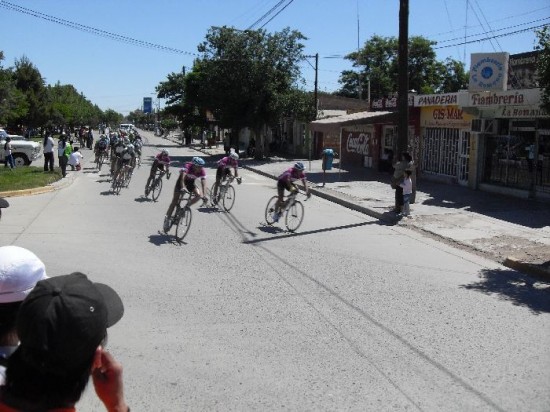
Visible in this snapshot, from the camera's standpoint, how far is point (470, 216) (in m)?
16.3

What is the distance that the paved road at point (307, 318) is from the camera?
4969 mm

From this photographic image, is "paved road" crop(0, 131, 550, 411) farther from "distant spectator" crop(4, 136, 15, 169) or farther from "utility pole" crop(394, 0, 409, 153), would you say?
"distant spectator" crop(4, 136, 15, 169)

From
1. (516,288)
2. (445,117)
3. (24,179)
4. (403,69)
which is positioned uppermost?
(403,69)

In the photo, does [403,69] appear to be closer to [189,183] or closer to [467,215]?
[467,215]

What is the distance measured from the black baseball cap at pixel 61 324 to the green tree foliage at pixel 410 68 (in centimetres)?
6718

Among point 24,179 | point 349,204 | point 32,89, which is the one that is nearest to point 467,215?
point 349,204

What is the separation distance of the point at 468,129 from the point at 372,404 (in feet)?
65.2

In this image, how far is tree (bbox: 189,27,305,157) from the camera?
39.8 metres

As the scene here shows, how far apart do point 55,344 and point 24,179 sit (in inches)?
834

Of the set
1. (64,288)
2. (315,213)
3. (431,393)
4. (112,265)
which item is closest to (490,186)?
(315,213)

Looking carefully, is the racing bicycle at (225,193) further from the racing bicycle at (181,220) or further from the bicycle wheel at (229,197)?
the racing bicycle at (181,220)

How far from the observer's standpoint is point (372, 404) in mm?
4738

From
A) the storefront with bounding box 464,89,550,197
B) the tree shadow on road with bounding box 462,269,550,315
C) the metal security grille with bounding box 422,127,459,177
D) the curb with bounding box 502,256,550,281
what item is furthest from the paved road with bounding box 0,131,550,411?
the metal security grille with bounding box 422,127,459,177

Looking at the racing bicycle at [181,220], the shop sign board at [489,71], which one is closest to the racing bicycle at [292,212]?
the racing bicycle at [181,220]
